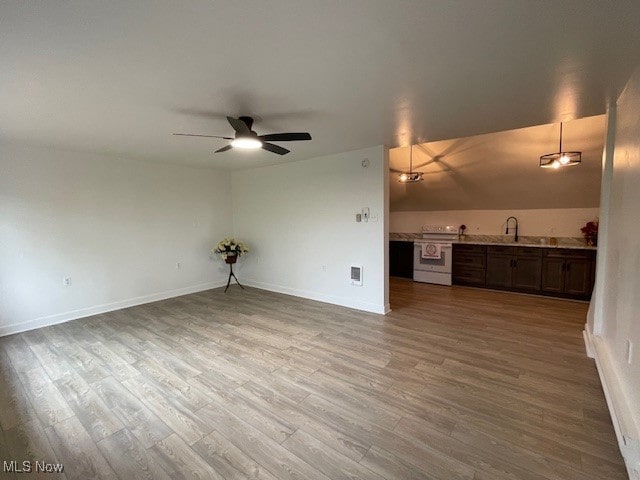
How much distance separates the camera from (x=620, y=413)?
5.85 feet

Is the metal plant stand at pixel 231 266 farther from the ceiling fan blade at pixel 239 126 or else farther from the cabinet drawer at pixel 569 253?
the cabinet drawer at pixel 569 253

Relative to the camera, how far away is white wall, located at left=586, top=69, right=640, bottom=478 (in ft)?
5.61

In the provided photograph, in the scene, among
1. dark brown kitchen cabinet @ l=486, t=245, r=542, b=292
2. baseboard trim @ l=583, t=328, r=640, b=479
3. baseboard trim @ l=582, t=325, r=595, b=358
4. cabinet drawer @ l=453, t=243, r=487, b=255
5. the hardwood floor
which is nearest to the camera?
baseboard trim @ l=583, t=328, r=640, b=479

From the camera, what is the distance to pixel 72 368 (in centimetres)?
276

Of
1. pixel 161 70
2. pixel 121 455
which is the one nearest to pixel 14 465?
pixel 121 455

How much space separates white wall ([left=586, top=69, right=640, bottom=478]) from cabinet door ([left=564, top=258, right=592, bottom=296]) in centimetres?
218

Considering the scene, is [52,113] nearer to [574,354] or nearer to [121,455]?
[121,455]

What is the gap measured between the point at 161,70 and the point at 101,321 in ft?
12.4

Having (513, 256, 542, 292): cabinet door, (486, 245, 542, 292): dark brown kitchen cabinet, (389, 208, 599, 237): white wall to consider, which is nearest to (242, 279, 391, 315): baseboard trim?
(486, 245, 542, 292): dark brown kitchen cabinet

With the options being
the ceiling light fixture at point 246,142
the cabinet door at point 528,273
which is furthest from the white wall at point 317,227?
the cabinet door at point 528,273

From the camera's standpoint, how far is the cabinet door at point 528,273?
4945 mm

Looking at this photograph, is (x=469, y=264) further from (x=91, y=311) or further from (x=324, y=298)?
(x=91, y=311)

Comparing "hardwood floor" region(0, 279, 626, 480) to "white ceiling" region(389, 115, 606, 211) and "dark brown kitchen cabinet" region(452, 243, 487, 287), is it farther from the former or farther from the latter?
"white ceiling" region(389, 115, 606, 211)

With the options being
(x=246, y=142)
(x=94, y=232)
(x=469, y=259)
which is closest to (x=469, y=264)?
(x=469, y=259)
